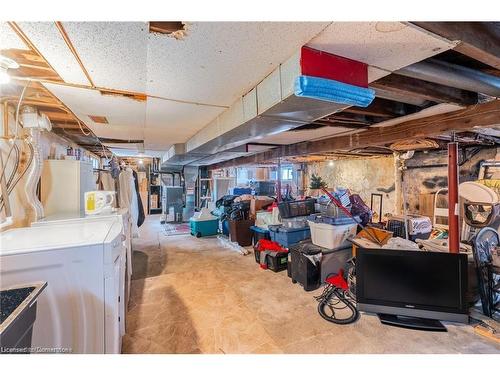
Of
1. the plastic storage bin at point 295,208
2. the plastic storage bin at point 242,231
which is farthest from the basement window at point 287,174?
the plastic storage bin at point 295,208

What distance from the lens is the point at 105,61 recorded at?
131cm

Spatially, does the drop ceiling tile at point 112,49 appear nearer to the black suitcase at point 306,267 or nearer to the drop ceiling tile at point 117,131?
the drop ceiling tile at point 117,131

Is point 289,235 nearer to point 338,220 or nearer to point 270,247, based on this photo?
point 270,247

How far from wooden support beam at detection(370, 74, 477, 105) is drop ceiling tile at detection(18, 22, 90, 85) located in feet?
6.04

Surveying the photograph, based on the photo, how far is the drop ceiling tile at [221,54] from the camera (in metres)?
1.03

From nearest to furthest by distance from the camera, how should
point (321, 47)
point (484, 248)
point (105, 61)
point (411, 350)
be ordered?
point (321, 47), point (105, 61), point (411, 350), point (484, 248)

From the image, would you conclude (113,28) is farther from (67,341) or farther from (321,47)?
(67,341)

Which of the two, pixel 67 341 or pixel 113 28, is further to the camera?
pixel 67 341

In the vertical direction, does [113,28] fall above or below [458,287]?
above

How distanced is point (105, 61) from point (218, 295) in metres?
2.64

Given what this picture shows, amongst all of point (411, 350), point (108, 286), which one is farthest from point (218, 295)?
point (411, 350)

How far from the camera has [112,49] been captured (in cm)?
119

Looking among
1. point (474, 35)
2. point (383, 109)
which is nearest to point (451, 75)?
point (474, 35)
